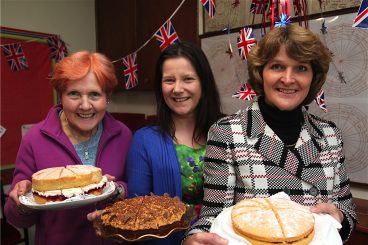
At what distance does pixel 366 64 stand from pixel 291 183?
1451 mm

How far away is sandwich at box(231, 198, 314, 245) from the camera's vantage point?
3.30 ft

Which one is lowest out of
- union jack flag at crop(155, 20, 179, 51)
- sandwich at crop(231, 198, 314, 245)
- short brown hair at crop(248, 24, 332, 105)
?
sandwich at crop(231, 198, 314, 245)

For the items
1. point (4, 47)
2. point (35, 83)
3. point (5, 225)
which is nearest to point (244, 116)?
point (5, 225)

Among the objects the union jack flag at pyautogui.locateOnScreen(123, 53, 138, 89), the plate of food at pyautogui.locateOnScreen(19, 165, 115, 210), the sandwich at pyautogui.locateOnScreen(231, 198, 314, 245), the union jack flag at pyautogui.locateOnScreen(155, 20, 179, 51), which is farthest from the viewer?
the union jack flag at pyautogui.locateOnScreen(123, 53, 138, 89)

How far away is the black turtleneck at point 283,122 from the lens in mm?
1320

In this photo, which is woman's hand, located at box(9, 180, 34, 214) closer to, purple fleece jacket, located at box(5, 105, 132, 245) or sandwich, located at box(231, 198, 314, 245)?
purple fleece jacket, located at box(5, 105, 132, 245)

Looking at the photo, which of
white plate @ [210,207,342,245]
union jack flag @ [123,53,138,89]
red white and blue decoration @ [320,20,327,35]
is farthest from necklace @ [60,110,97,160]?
red white and blue decoration @ [320,20,327,35]

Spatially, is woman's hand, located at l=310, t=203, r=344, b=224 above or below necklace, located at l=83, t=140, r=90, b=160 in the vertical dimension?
below

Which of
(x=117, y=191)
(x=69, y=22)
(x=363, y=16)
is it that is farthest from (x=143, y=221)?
(x=69, y=22)

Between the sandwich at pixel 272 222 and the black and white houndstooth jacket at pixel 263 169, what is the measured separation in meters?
0.10

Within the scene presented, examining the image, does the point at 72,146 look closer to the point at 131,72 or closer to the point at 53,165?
the point at 53,165

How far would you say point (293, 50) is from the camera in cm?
121

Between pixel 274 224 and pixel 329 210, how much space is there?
27 cm

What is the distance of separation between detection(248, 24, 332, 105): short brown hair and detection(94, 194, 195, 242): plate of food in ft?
1.99
